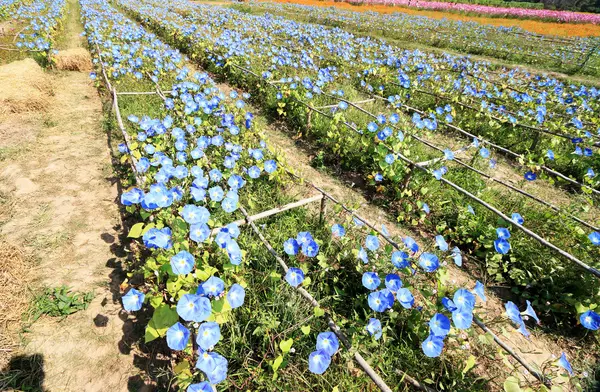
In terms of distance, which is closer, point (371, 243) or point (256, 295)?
point (256, 295)

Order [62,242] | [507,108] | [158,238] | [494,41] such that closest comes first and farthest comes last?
[158,238] → [62,242] → [507,108] → [494,41]

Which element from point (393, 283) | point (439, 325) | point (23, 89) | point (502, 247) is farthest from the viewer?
point (23, 89)

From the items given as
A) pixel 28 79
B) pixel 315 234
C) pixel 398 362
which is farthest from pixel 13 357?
pixel 28 79

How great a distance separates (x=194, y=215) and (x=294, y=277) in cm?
98

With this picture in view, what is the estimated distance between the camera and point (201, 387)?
172 centimetres

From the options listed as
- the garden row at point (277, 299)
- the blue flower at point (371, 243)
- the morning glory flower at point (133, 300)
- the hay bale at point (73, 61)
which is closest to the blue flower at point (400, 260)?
the garden row at point (277, 299)

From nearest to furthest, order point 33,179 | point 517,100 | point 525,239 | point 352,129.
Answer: point 525,239, point 33,179, point 352,129, point 517,100

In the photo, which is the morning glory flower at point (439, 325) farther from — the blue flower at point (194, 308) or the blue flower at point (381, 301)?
the blue flower at point (194, 308)

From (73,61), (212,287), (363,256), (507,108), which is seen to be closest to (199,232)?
(212,287)

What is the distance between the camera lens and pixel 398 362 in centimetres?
232

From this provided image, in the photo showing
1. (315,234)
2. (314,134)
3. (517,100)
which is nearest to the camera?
(315,234)

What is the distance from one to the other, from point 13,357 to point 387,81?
8836 mm

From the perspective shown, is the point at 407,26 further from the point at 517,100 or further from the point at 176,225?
the point at 176,225

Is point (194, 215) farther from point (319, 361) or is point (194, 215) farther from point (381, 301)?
point (381, 301)
